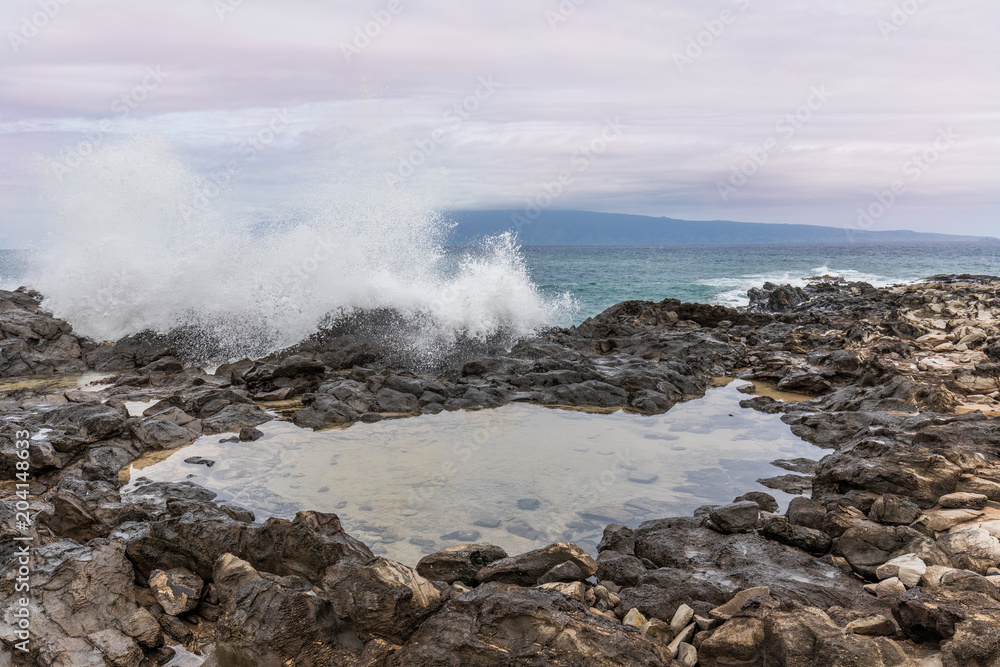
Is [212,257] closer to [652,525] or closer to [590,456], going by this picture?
[590,456]

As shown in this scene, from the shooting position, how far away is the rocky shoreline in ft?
9.88

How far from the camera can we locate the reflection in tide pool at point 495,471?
211 inches

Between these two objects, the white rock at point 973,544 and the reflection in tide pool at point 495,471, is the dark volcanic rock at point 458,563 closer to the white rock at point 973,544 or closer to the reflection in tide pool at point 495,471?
the reflection in tide pool at point 495,471

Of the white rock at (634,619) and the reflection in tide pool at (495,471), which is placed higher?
the white rock at (634,619)

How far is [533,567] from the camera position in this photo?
4047 millimetres

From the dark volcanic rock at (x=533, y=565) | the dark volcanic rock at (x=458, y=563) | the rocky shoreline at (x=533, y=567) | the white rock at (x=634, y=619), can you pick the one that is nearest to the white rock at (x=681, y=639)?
the rocky shoreline at (x=533, y=567)

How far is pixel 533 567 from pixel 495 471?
256 cm

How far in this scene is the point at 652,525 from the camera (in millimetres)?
5027

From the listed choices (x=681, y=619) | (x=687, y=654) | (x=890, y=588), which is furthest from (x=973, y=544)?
(x=687, y=654)

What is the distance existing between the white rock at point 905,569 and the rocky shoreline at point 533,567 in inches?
0.6

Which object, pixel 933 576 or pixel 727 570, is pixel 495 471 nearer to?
pixel 727 570

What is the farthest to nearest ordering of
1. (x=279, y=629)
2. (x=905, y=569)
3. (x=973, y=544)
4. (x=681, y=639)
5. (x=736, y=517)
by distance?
(x=736, y=517), (x=973, y=544), (x=905, y=569), (x=681, y=639), (x=279, y=629)

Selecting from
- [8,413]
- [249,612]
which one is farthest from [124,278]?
[249,612]

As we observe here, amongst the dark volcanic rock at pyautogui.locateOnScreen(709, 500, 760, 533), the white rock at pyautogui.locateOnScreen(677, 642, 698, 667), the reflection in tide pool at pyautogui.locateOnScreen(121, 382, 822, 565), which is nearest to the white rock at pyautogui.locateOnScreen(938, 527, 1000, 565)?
the dark volcanic rock at pyautogui.locateOnScreen(709, 500, 760, 533)
